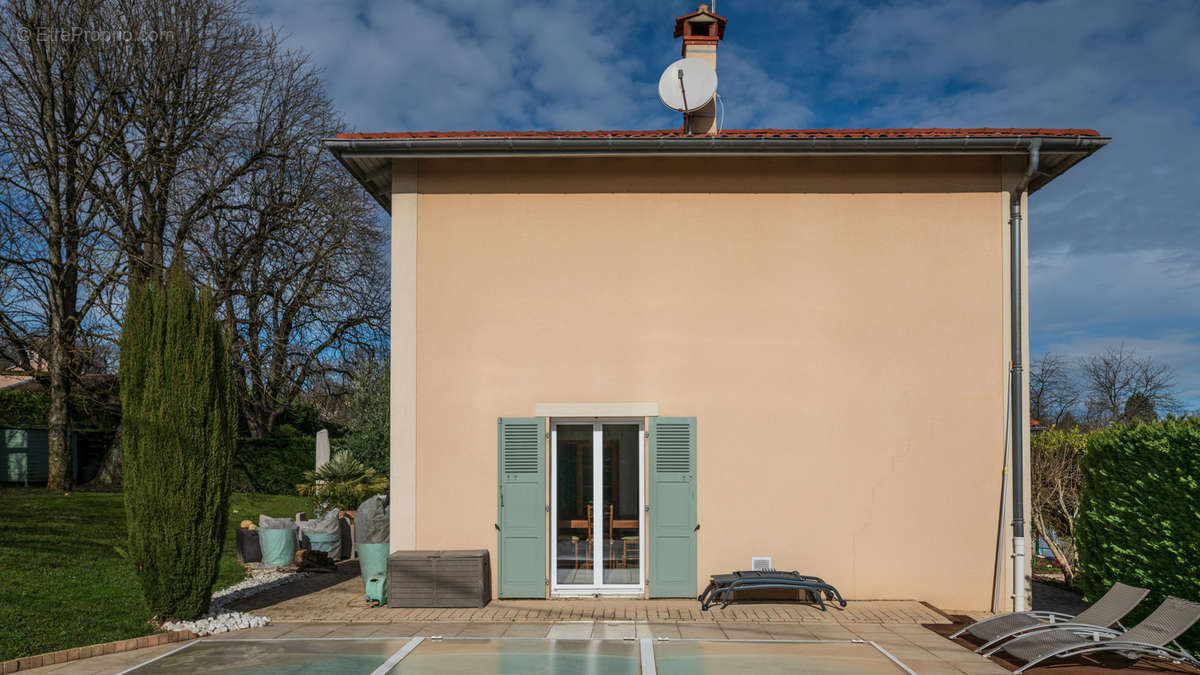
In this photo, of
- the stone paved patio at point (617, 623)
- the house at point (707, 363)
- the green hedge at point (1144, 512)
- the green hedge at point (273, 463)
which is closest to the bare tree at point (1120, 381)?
the house at point (707, 363)

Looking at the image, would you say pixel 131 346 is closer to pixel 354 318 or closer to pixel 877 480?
pixel 877 480

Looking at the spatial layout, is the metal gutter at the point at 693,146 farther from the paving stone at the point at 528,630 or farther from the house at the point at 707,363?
the paving stone at the point at 528,630

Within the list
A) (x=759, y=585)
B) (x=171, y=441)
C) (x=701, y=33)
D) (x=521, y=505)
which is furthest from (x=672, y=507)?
(x=701, y=33)

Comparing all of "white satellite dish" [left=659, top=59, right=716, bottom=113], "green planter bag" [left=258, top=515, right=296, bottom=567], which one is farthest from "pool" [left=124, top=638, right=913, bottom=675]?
"white satellite dish" [left=659, top=59, right=716, bottom=113]

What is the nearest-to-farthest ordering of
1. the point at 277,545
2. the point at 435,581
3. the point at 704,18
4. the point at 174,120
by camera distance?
the point at 435,581, the point at 704,18, the point at 277,545, the point at 174,120

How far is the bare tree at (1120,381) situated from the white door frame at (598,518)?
108 feet

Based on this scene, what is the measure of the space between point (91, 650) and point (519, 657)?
3731 millimetres

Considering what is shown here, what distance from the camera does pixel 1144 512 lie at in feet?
23.0

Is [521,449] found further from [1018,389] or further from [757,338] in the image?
[1018,389]

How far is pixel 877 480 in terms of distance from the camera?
917 centimetres

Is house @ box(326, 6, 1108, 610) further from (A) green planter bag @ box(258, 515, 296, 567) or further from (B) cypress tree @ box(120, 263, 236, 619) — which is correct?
(A) green planter bag @ box(258, 515, 296, 567)

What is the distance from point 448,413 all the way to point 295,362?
14.1 m

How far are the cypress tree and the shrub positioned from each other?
6.67m

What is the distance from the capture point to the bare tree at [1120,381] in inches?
1373
